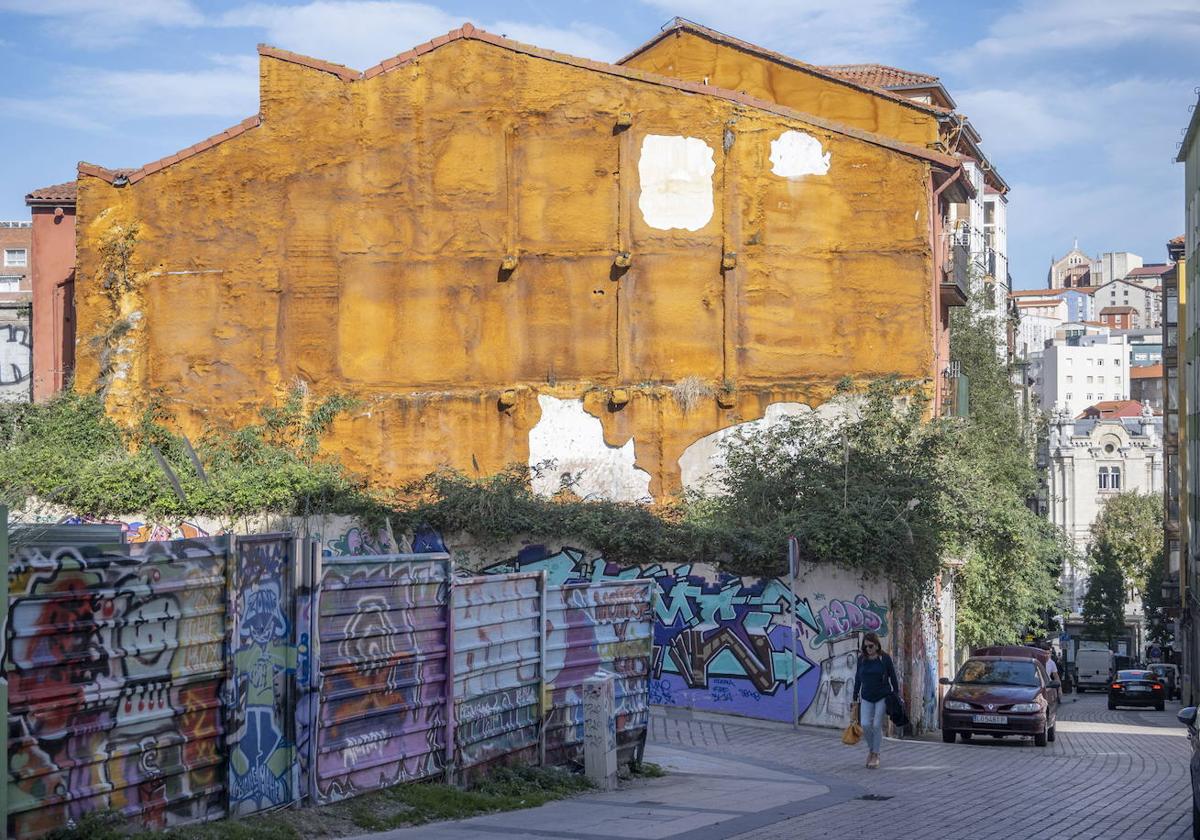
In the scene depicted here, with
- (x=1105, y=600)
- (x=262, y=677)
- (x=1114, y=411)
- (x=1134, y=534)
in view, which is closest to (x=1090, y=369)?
(x=1114, y=411)

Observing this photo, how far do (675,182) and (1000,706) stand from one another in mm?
12991

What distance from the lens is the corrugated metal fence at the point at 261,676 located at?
957 centimetres

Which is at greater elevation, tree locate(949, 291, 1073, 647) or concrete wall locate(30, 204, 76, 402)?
concrete wall locate(30, 204, 76, 402)

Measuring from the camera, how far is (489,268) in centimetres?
3269

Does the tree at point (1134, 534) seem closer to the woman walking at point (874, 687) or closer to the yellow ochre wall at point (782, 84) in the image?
the yellow ochre wall at point (782, 84)

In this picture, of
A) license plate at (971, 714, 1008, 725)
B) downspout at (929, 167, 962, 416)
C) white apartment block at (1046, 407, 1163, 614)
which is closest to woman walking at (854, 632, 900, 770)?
license plate at (971, 714, 1008, 725)

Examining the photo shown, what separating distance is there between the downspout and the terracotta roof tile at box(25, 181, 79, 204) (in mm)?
20961

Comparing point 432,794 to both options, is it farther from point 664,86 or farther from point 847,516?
point 664,86

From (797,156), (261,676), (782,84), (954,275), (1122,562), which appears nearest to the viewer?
(261,676)

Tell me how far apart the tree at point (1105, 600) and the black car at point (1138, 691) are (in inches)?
1710

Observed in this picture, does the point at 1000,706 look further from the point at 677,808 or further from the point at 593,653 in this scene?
the point at 677,808

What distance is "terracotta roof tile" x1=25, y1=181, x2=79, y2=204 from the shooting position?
1531 inches

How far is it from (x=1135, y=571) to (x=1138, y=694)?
164 ft

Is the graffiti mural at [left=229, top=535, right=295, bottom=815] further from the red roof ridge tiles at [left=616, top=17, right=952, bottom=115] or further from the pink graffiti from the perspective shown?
the red roof ridge tiles at [left=616, top=17, right=952, bottom=115]
